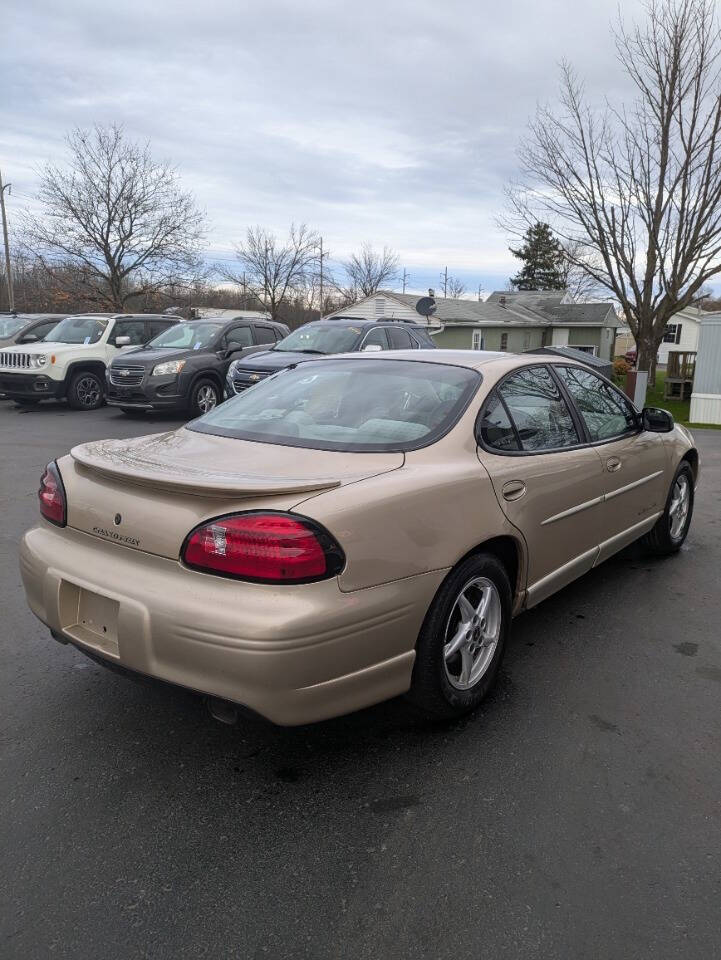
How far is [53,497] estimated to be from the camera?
9.68ft

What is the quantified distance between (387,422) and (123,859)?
6.30 ft

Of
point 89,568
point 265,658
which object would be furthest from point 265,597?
point 89,568

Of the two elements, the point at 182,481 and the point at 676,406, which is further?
the point at 676,406

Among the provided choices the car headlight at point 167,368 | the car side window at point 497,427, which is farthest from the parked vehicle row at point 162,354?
the car side window at point 497,427

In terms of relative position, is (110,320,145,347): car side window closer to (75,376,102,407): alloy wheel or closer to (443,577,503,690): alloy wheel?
(75,376,102,407): alloy wheel

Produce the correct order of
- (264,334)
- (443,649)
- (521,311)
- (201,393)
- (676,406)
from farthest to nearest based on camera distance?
(521,311)
(676,406)
(264,334)
(201,393)
(443,649)

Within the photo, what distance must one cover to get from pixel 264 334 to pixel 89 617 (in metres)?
12.1

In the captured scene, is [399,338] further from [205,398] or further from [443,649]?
[443,649]

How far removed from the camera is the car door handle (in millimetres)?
3109

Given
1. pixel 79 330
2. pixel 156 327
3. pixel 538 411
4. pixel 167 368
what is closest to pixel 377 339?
pixel 167 368

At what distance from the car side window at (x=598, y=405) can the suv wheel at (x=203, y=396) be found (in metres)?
9.07

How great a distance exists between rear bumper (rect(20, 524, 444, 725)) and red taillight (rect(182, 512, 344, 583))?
0.04 meters

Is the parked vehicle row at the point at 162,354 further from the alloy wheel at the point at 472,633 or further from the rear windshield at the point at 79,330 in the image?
the alloy wheel at the point at 472,633

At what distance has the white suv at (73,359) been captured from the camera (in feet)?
43.8
